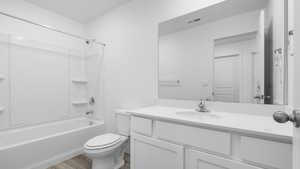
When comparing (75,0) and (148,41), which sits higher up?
(75,0)

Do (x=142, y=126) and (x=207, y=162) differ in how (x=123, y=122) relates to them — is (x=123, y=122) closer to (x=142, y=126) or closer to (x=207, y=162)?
(x=142, y=126)

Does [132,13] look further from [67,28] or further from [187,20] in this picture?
[67,28]

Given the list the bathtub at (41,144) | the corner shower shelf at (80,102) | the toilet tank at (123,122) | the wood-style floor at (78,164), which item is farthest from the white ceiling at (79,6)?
the wood-style floor at (78,164)

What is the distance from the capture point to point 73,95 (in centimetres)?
272

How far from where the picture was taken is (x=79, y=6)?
7.59 feet

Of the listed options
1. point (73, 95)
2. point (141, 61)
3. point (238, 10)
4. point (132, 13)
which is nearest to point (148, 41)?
point (141, 61)

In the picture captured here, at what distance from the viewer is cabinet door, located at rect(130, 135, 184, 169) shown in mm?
1120

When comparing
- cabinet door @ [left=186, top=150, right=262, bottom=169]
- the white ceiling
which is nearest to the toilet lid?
cabinet door @ [left=186, top=150, right=262, bottom=169]

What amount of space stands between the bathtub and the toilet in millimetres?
594

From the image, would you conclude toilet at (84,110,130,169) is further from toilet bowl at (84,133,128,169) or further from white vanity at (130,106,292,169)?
white vanity at (130,106,292,169)

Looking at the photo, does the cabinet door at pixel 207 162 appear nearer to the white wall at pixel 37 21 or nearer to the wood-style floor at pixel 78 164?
the wood-style floor at pixel 78 164

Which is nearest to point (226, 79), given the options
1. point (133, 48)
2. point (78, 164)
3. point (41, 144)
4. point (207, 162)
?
point (207, 162)

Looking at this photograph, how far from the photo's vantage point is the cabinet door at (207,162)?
86 centimetres

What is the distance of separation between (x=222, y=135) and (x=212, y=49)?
964 millimetres
